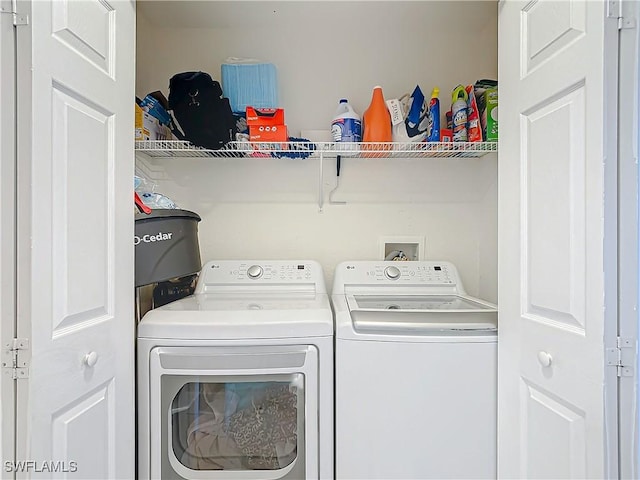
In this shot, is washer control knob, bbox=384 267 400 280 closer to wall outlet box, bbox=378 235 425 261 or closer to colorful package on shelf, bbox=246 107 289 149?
wall outlet box, bbox=378 235 425 261

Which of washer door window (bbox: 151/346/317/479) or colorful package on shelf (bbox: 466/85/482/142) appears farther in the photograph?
colorful package on shelf (bbox: 466/85/482/142)

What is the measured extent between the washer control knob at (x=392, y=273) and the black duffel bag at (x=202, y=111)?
917 mm

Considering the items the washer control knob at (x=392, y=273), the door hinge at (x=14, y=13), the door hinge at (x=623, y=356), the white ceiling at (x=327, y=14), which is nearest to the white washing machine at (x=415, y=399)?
the door hinge at (x=623, y=356)

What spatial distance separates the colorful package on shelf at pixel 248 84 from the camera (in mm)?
2006

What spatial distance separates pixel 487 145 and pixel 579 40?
88 centimetres

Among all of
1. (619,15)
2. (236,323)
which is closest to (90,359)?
(236,323)

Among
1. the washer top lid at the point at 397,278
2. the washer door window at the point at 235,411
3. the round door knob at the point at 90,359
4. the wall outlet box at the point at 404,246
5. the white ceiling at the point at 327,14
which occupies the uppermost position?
the white ceiling at the point at 327,14

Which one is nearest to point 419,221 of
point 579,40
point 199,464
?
point 579,40

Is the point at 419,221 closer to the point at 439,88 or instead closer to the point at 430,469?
the point at 439,88

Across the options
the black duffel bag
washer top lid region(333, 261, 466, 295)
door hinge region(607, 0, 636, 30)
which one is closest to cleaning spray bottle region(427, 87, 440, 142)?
washer top lid region(333, 261, 466, 295)

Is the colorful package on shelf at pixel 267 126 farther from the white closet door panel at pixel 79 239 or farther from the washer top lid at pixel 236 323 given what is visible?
the washer top lid at pixel 236 323

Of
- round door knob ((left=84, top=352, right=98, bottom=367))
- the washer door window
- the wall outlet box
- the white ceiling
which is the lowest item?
the washer door window

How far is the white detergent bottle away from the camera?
1958mm

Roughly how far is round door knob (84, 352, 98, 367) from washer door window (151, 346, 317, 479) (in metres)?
0.27
